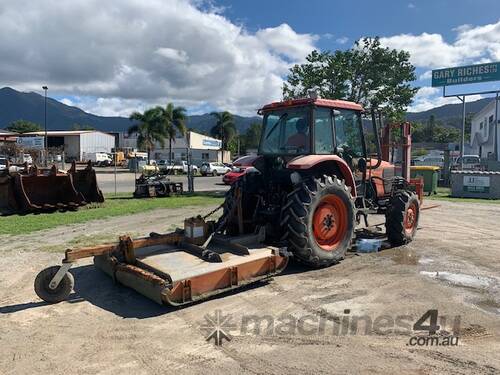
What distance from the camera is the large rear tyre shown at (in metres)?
5.41

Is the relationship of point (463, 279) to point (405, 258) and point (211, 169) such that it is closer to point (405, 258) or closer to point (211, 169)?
point (405, 258)

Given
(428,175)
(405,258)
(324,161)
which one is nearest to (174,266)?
(324,161)

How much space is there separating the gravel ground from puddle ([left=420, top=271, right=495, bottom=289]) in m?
0.02

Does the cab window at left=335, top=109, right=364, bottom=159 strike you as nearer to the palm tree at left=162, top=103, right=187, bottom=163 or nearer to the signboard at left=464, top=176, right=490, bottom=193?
the signboard at left=464, top=176, right=490, bottom=193


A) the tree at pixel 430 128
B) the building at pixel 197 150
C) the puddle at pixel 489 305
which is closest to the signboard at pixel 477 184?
the puddle at pixel 489 305

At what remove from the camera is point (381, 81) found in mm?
21312

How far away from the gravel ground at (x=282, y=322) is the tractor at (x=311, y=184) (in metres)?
0.60

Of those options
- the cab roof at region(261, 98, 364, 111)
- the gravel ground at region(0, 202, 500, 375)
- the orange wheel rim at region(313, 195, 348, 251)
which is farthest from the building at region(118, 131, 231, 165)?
the gravel ground at region(0, 202, 500, 375)

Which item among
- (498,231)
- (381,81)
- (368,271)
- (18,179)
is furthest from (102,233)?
(381,81)

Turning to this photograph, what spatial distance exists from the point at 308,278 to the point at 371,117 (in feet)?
11.6

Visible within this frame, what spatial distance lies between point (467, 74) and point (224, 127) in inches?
1735

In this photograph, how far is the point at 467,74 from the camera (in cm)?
3622

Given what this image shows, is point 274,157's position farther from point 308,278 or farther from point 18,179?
point 18,179

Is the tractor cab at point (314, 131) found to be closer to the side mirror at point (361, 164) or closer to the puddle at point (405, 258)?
the side mirror at point (361, 164)
